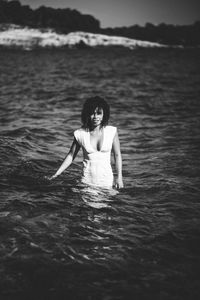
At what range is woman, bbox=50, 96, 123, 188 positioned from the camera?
5426 mm

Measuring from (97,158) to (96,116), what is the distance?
0.75 m

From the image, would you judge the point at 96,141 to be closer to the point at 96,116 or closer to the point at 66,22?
the point at 96,116

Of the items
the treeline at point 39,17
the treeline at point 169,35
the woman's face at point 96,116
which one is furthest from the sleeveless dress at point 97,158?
the treeline at point 169,35

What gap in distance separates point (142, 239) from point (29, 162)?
15.4 ft

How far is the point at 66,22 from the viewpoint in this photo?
183375 mm

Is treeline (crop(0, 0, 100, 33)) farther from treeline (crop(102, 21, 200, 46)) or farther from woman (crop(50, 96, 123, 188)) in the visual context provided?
woman (crop(50, 96, 123, 188))

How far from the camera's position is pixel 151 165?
885 cm

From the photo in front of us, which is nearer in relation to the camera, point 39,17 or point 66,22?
point 39,17

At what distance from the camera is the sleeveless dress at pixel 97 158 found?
18.3ft

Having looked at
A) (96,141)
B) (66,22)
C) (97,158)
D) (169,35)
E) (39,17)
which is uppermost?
(39,17)

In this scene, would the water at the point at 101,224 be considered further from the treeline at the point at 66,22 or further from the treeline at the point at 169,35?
the treeline at the point at 169,35

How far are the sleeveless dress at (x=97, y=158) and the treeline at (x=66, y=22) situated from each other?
170m

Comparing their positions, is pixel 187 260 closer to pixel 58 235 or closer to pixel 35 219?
pixel 58 235

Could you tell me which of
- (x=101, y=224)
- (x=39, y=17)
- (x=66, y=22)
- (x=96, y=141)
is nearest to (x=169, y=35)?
(x=66, y=22)
